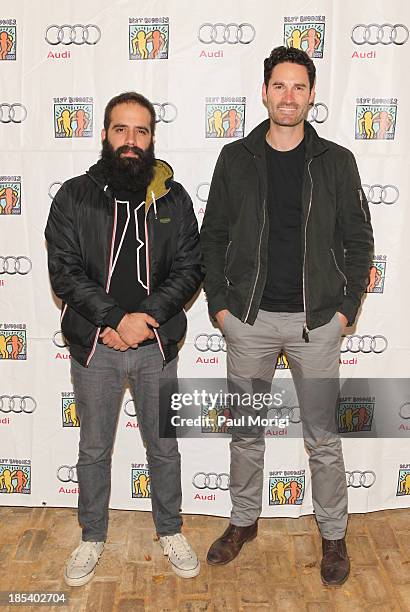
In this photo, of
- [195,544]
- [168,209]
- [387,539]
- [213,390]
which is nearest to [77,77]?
[168,209]

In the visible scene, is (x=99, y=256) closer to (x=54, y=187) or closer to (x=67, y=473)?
(x=54, y=187)

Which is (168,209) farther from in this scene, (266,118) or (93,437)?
(93,437)

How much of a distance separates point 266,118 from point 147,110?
0.77 meters

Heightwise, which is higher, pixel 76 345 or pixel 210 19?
pixel 210 19

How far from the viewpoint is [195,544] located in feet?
12.9

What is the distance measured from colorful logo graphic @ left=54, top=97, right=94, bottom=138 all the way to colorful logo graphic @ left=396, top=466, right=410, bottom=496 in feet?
8.65

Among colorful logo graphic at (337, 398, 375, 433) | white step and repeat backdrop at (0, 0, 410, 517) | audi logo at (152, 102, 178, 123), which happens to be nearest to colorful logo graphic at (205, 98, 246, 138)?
white step and repeat backdrop at (0, 0, 410, 517)

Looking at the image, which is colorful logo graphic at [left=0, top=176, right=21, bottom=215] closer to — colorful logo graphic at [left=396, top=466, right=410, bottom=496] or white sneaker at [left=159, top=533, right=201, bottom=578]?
white sneaker at [left=159, top=533, right=201, bottom=578]

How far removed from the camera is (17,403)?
4.18m

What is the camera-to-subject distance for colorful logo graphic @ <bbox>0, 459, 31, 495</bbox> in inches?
168

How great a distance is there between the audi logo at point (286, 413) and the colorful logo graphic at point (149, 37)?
205cm

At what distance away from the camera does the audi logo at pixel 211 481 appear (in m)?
4.26

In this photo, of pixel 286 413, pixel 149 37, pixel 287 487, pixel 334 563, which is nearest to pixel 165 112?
pixel 149 37

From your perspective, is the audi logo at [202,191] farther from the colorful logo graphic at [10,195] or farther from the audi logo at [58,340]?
the audi logo at [58,340]
